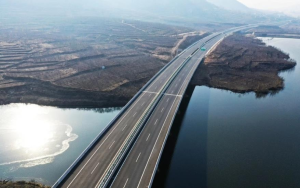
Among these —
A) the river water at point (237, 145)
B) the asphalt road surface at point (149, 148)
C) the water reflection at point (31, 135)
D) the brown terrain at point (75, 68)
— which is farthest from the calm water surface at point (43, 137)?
the river water at point (237, 145)

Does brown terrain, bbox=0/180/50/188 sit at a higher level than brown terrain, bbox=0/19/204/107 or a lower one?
lower

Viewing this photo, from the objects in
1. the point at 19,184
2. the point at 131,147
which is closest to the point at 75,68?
the point at 131,147

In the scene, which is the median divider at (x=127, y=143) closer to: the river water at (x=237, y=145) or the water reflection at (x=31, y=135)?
the river water at (x=237, y=145)

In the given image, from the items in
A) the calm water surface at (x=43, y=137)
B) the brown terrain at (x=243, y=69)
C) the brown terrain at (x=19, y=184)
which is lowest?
the brown terrain at (x=19, y=184)

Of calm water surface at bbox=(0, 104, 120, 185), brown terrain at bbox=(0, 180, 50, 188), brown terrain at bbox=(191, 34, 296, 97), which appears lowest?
brown terrain at bbox=(0, 180, 50, 188)

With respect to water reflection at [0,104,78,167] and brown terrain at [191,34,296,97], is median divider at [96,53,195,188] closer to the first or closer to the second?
water reflection at [0,104,78,167]

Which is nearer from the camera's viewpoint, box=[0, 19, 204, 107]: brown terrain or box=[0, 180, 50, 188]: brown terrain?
box=[0, 180, 50, 188]: brown terrain

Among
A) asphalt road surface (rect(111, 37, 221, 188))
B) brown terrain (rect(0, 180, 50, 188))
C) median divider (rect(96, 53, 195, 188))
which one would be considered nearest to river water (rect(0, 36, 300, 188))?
brown terrain (rect(0, 180, 50, 188))

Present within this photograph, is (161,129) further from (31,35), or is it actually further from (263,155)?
(31,35)
